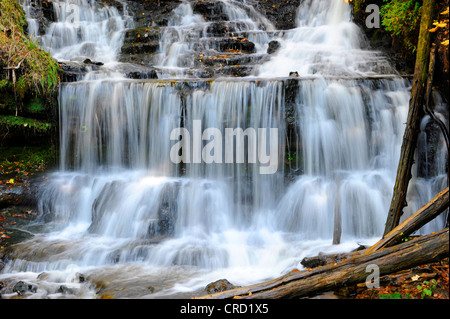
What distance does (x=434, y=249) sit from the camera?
12.6ft

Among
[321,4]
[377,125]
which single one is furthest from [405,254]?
[321,4]

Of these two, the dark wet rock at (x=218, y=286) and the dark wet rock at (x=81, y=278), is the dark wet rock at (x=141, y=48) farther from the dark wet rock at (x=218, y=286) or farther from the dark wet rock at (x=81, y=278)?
the dark wet rock at (x=218, y=286)

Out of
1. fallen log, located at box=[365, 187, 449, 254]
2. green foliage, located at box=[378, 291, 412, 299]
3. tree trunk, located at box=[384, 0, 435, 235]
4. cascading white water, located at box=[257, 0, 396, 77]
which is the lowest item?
green foliage, located at box=[378, 291, 412, 299]

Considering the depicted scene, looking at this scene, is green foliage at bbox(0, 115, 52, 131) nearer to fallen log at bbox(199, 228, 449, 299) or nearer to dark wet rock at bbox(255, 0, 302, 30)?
fallen log at bbox(199, 228, 449, 299)

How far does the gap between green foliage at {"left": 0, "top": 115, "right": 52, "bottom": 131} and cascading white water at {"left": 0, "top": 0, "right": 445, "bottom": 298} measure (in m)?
0.43

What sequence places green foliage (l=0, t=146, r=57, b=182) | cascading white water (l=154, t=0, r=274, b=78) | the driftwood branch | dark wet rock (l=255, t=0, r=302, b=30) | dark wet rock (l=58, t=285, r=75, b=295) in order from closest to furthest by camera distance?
the driftwood branch
dark wet rock (l=58, t=285, r=75, b=295)
green foliage (l=0, t=146, r=57, b=182)
cascading white water (l=154, t=0, r=274, b=78)
dark wet rock (l=255, t=0, r=302, b=30)

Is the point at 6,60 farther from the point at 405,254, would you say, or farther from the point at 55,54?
the point at 405,254

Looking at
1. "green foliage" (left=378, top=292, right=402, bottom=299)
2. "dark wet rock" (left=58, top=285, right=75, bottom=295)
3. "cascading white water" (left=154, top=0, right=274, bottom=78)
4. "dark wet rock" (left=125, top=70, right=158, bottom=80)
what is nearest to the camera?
"green foliage" (left=378, top=292, right=402, bottom=299)

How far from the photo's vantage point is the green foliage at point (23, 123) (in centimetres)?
848

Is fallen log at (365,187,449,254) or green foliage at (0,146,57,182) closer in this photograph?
fallen log at (365,187,449,254)

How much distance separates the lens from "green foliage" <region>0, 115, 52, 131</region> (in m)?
8.48

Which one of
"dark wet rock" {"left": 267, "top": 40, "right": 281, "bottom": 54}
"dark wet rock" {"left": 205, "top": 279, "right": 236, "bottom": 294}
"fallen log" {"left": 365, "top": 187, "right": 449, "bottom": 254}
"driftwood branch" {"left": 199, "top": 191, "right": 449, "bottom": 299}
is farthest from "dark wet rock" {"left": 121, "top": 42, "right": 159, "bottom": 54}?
"fallen log" {"left": 365, "top": 187, "right": 449, "bottom": 254}

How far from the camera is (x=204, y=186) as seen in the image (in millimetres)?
7938

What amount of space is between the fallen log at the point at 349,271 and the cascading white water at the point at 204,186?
5.19ft
